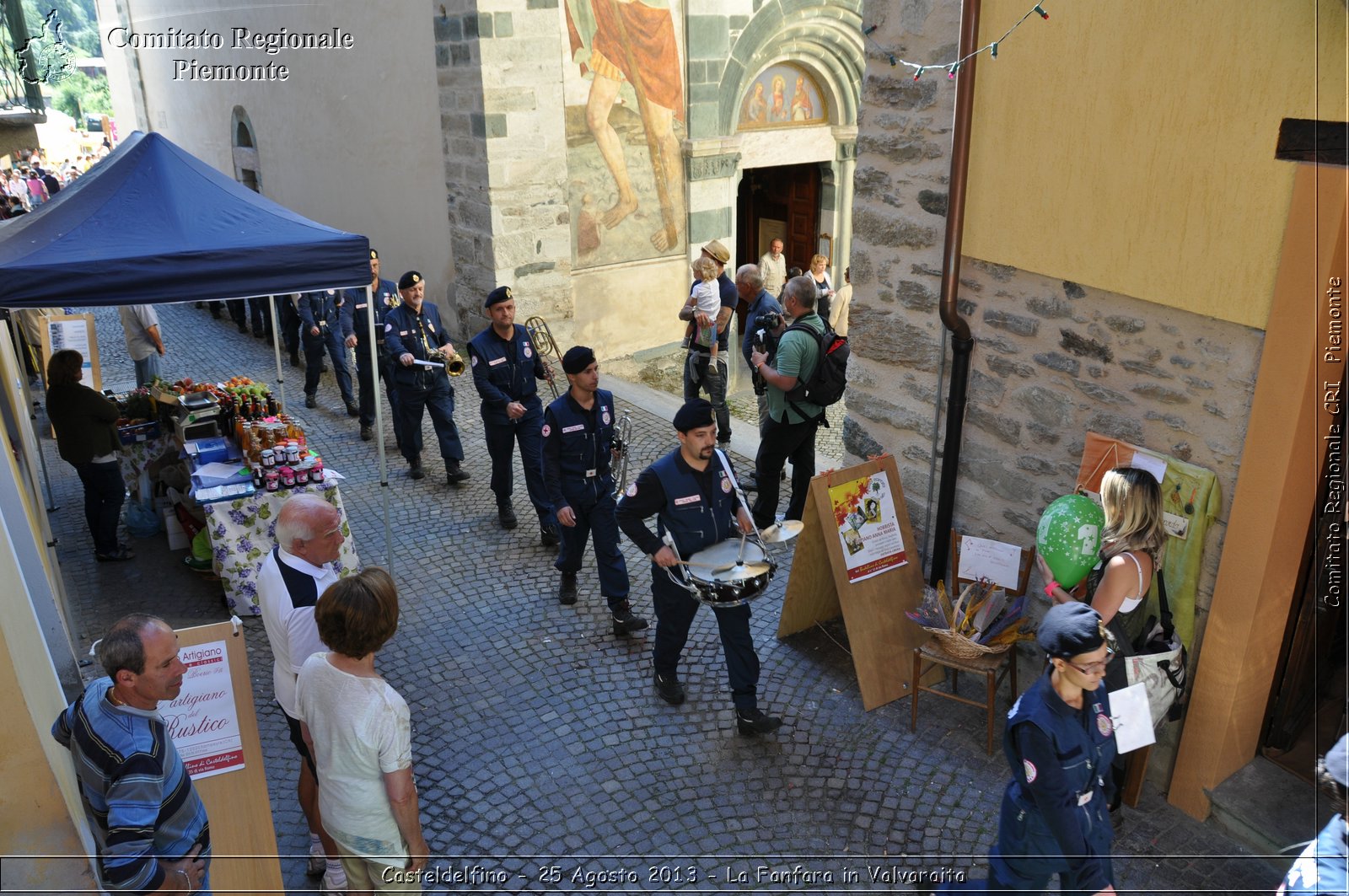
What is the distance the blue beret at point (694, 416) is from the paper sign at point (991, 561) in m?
1.46

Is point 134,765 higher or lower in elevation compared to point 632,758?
higher

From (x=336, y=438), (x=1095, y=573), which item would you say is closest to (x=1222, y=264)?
(x=1095, y=573)

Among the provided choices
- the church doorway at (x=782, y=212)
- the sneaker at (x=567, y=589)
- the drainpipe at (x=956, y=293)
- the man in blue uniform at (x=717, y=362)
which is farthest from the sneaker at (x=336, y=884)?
the church doorway at (x=782, y=212)

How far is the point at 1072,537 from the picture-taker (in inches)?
162

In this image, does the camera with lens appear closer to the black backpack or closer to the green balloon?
the black backpack

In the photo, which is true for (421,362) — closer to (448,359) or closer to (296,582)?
(448,359)

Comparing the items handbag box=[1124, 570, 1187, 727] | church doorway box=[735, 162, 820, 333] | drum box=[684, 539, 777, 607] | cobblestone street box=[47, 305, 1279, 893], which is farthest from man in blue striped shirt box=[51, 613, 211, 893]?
church doorway box=[735, 162, 820, 333]

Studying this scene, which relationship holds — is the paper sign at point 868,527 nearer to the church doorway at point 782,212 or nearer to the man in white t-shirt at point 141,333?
the man in white t-shirt at point 141,333

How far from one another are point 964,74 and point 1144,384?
70.3 inches

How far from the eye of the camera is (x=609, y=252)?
12.6m

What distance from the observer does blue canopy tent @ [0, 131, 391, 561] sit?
556 centimetres

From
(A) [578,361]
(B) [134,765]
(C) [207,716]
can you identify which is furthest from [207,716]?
(A) [578,361]

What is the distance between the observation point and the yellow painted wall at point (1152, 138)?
12.3ft

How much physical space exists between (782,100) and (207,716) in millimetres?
12121
